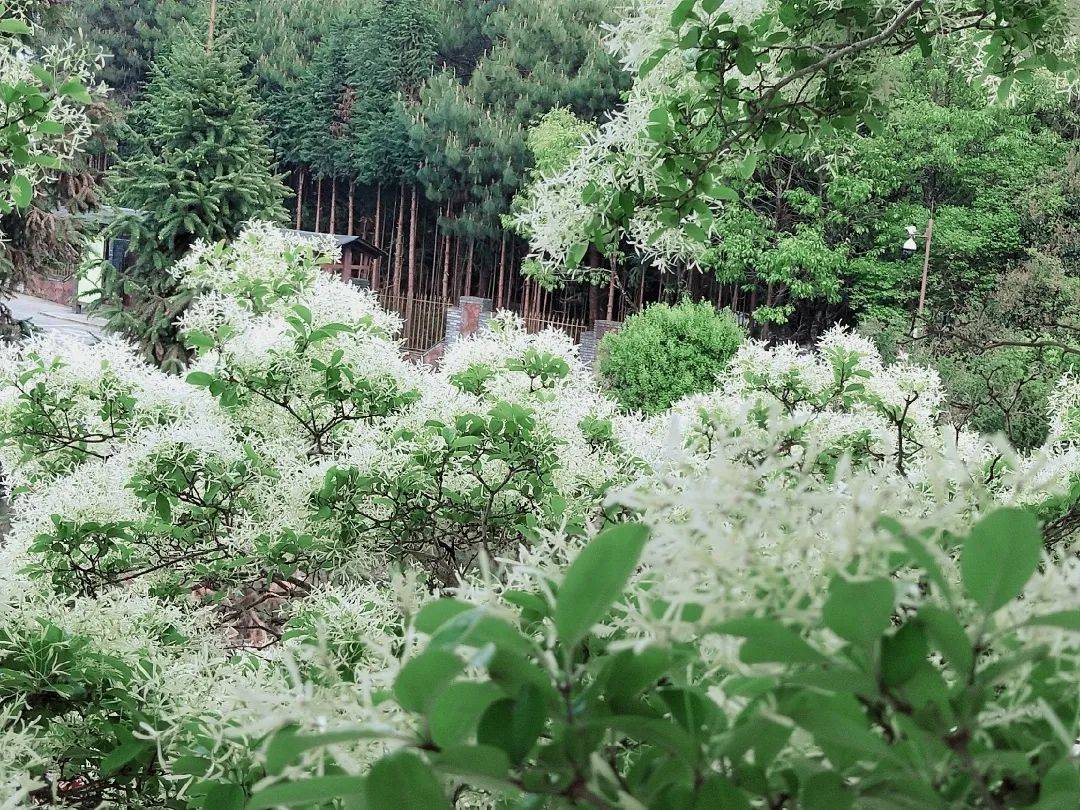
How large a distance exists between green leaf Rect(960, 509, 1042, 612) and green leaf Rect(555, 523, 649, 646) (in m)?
0.08

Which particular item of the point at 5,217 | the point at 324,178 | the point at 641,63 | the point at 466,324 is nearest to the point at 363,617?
the point at 641,63

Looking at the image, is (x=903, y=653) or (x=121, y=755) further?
(x=121, y=755)

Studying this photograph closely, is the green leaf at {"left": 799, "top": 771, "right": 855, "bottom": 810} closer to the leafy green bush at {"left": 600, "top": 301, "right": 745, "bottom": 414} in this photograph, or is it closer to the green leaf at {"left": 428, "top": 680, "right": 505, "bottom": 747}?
the green leaf at {"left": 428, "top": 680, "right": 505, "bottom": 747}

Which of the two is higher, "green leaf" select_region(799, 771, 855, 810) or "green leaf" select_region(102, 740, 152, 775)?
"green leaf" select_region(799, 771, 855, 810)

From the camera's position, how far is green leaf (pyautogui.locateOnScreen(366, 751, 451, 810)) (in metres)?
0.24

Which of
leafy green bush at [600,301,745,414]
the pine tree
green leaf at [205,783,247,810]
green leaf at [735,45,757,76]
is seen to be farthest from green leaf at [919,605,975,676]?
leafy green bush at [600,301,745,414]

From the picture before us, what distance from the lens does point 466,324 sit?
13.3m

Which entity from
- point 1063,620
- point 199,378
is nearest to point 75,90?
point 199,378

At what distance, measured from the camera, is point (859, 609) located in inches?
9.4

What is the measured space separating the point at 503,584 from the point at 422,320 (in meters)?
16.7

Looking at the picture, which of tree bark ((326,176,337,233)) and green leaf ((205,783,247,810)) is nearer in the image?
green leaf ((205,783,247,810))

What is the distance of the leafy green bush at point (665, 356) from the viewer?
9.20 m

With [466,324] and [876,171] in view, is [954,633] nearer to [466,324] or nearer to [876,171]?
Result: [466,324]

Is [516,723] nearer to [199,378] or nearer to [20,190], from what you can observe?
[20,190]
